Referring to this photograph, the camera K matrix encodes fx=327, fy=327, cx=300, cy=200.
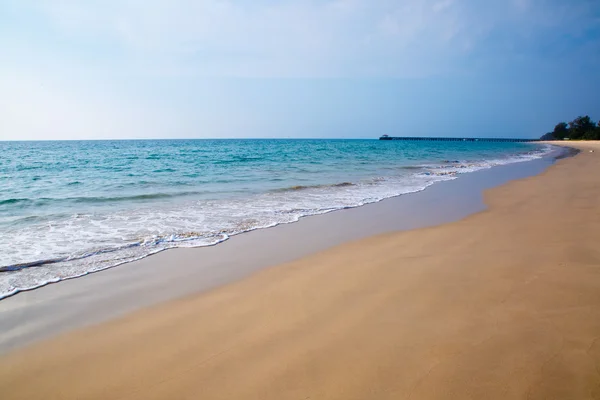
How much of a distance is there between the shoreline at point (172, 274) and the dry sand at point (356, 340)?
0.99ft

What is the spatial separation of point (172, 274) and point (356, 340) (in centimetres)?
274

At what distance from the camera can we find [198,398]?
2160 mm

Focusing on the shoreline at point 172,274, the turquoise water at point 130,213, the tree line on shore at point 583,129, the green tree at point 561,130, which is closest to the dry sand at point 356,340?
the shoreline at point 172,274

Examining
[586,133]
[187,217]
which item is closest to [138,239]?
[187,217]

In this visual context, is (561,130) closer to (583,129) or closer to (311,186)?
(583,129)

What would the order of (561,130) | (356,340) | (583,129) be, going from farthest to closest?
(561,130) → (583,129) → (356,340)

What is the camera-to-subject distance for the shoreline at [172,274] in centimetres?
328

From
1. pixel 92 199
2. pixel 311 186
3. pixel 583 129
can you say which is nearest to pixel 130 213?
pixel 92 199

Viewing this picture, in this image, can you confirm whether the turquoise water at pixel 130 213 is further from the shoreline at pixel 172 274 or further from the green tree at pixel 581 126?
the green tree at pixel 581 126

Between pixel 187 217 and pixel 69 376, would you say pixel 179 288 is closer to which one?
pixel 69 376

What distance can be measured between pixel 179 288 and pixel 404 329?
2.59 meters

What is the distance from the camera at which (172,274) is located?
4.37 meters

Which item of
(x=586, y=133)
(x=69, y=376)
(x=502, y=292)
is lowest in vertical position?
(x=69, y=376)

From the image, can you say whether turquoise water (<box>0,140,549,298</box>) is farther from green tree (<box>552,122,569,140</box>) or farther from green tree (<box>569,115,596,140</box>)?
green tree (<box>552,122,569,140</box>)
